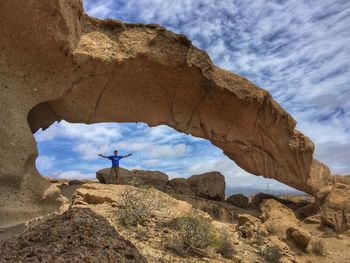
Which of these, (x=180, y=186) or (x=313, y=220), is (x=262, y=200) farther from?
(x=180, y=186)

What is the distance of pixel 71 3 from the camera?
31.0ft

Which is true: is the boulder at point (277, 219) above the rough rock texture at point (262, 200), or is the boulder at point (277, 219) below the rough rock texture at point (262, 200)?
below

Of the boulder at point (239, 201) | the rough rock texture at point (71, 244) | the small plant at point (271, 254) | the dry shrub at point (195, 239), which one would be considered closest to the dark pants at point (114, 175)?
the dry shrub at point (195, 239)

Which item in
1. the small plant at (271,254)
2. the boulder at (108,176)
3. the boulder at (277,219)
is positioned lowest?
the small plant at (271,254)

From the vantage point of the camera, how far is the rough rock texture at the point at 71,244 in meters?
2.70

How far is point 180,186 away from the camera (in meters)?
14.6

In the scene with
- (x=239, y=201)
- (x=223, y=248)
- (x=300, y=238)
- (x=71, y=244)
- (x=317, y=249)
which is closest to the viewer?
(x=71, y=244)

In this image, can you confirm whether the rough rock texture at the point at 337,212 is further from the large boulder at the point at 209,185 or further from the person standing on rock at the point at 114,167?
the person standing on rock at the point at 114,167

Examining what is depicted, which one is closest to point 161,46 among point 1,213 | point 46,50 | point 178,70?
point 178,70

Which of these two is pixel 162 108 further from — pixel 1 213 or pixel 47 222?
pixel 47 222

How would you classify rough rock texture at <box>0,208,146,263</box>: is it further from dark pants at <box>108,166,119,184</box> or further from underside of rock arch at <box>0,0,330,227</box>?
dark pants at <box>108,166,119,184</box>

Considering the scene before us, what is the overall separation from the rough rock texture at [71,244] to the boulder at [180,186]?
1110cm

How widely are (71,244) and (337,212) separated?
44.3 feet

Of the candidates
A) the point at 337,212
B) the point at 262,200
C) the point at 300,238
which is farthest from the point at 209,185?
the point at 300,238
